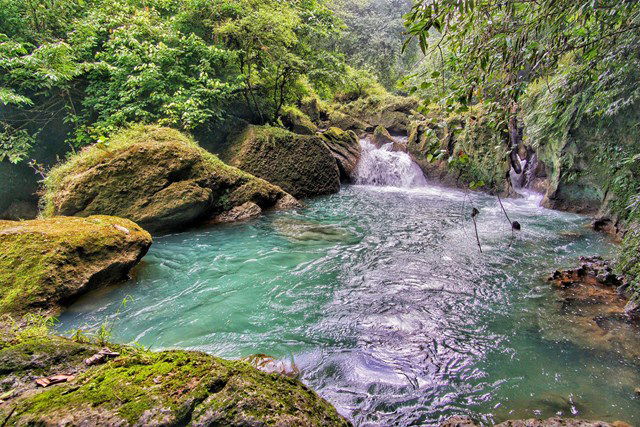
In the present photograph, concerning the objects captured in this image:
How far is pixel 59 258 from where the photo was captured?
4266mm

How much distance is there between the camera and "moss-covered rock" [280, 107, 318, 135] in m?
14.7

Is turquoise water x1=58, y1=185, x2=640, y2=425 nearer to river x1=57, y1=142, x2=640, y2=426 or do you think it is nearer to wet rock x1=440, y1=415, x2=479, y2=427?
river x1=57, y1=142, x2=640, y2=426

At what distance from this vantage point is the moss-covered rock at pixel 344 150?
1475 centimetres

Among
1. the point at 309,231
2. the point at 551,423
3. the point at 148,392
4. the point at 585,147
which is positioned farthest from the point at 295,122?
Answer: the point at 148,392

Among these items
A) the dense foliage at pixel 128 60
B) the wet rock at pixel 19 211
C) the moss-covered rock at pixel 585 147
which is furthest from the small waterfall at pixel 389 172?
the wet rock at pixel 19 211

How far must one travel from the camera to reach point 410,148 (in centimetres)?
1608

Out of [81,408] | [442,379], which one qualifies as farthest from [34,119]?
[442,379]

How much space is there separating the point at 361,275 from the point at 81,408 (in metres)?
4.36

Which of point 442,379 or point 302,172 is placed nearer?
point 442,379

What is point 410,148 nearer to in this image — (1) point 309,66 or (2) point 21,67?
(1) point 309,66

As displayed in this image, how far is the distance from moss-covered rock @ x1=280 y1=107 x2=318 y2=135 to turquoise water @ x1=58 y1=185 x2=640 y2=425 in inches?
326

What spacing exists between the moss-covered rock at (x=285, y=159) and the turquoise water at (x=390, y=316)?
348 cm

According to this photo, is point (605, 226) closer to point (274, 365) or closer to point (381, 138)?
point (274, 365)

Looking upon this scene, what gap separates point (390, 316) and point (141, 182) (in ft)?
20.8
